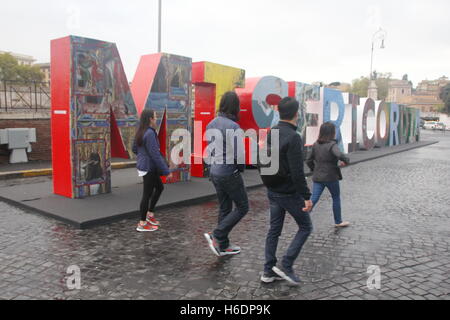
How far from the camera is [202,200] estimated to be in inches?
308

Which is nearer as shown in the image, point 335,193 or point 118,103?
point 335,193

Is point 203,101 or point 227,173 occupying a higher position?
point 203,101

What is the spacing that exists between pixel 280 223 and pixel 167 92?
5993 mm

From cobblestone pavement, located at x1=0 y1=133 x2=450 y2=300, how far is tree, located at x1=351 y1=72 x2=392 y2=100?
8712 cm

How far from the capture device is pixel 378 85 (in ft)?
294

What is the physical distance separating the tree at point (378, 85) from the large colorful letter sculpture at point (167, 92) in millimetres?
84456

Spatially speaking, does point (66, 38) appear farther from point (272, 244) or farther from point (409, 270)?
point (409, 270)

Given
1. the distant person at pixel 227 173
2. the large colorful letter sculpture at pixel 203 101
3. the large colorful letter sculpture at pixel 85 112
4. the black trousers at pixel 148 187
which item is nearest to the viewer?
the distant person at pixel 227 173

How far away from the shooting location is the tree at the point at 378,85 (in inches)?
3472

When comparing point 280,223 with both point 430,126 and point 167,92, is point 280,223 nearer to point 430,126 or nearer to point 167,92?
point 167,92

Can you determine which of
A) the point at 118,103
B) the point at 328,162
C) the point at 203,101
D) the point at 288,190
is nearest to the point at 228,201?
the point at 288,190

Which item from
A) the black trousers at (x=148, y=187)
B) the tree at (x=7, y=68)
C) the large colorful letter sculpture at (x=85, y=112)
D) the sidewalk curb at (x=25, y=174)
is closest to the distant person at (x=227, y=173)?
the black trousers at (x=148, y=187)

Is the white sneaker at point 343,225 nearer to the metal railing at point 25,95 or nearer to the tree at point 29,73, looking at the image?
the metal railing at point 25,95
